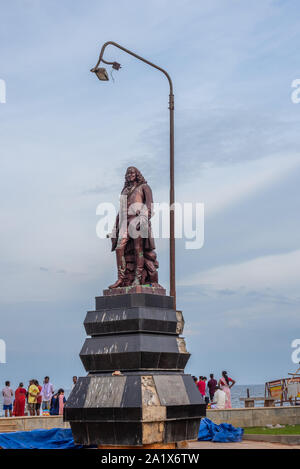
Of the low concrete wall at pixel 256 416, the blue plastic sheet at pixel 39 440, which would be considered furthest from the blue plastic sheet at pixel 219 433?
the blue plastic sheet at pixel 39 440

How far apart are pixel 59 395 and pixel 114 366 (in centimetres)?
984

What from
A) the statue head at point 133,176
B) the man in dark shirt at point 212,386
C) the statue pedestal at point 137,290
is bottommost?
the man in dark shirt at point 212,386

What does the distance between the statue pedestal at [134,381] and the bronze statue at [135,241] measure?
603 mm

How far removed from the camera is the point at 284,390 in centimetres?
3005

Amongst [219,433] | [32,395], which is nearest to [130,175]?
[219,433]

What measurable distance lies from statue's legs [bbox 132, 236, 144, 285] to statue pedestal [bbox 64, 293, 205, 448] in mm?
580

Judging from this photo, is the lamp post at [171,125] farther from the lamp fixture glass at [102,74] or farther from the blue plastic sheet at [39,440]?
the blue plastic sheet at [39,440]

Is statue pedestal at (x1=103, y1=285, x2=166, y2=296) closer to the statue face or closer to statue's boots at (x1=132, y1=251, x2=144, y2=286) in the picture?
statue's boots at (x1=132, y1=251, x2=144, y2=286)

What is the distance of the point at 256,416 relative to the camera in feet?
75.6

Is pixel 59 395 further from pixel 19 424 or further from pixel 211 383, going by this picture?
pixel 211 383

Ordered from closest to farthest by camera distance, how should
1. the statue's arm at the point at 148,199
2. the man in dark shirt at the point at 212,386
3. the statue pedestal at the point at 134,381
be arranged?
1. the statue pedestal at the point at 134,381
2. the statue's arm at the point at 148,199
3. the man in dark shirt at the point at 212,386

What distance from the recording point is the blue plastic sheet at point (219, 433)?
713 inches
